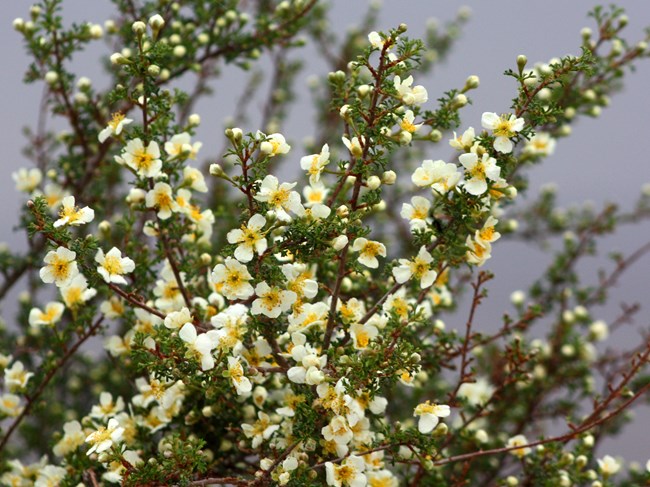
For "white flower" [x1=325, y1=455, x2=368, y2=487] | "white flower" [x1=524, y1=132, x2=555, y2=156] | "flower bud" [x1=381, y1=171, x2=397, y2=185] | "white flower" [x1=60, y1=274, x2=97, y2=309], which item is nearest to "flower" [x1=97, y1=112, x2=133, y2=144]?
"white flower" [x1=60, y1=274, x2=97, y2=309]

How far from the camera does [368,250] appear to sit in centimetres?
218

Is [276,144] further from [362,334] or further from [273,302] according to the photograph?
[362,334]

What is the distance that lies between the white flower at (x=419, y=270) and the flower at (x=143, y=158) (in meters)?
0.79

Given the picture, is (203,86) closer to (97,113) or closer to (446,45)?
(97,113)

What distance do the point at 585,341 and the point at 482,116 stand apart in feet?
7.75

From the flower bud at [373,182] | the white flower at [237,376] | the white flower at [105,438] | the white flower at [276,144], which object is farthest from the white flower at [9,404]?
the flower bud at [373,182]

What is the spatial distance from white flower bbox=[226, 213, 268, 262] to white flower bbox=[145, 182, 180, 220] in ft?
1.56

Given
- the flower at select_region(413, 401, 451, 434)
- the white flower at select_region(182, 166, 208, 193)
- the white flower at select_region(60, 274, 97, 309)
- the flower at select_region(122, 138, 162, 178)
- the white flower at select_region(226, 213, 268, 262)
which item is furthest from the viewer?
the white flower at select_region(60, 274, 97, 309)

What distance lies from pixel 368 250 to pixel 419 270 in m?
0.15

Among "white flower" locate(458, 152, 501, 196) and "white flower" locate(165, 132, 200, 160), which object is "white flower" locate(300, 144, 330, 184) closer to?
"white flower" locate(458, 152, 501, 196)

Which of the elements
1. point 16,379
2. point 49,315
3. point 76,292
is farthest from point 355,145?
point 16,379

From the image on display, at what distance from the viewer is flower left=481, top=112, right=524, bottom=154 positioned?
2.11 metres

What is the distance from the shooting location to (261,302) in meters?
2.04

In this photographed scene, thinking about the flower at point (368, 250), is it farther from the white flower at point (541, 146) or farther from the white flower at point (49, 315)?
the white flower at point (541, 146)
